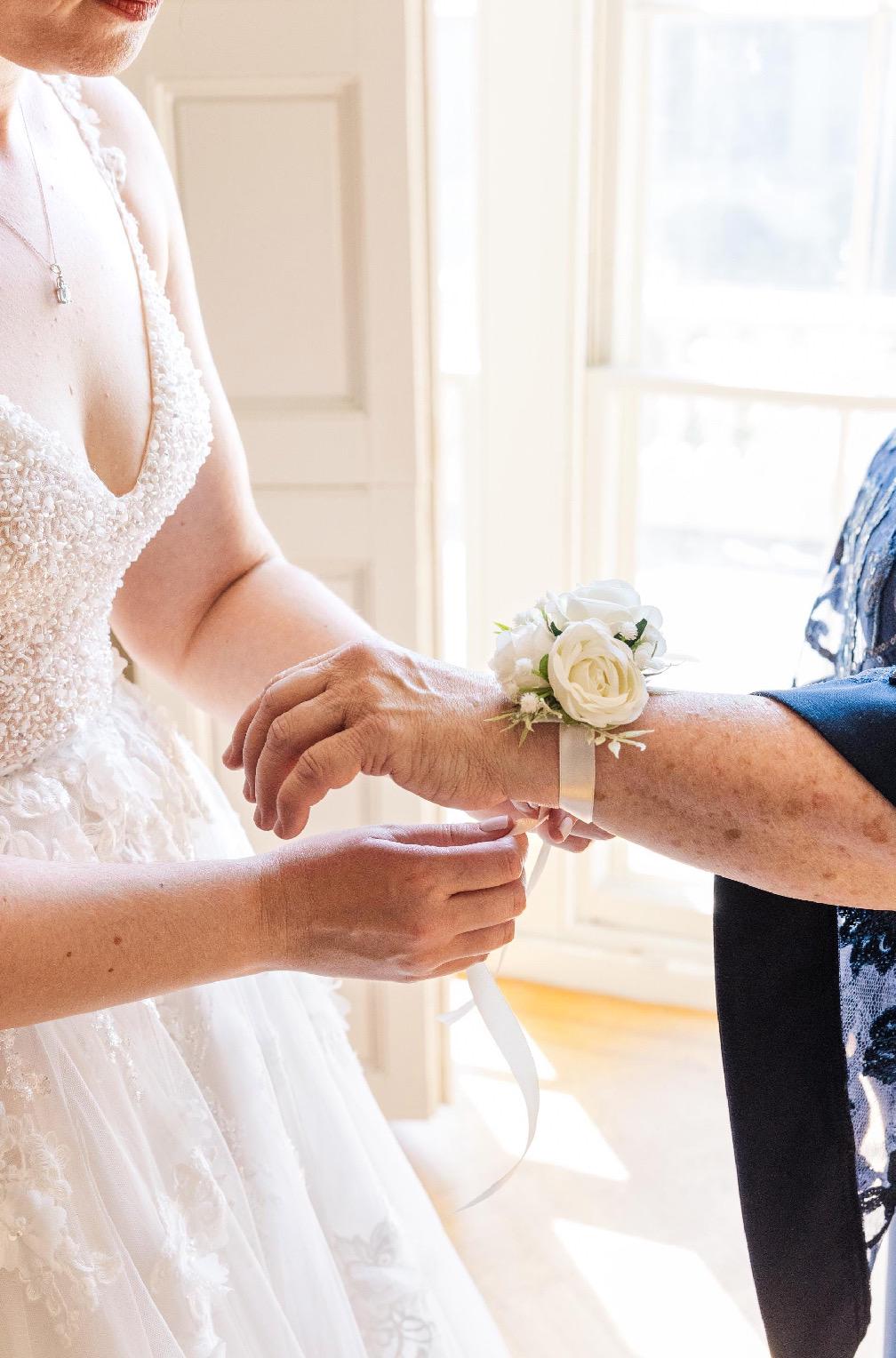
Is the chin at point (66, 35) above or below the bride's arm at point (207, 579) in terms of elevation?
above

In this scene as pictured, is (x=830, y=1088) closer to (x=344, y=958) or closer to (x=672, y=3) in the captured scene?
(x=344, y=958)

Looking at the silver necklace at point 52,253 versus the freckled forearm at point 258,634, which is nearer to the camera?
the silver necklace at point 52,253

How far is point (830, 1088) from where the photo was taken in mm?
1229

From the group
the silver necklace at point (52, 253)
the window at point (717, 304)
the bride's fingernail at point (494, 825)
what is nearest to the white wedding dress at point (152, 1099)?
the silver necklace at point (52, 253)

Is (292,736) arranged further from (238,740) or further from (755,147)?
(755,147)

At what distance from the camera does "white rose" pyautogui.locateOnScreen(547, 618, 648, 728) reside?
104cm

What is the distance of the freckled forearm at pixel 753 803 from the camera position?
105 centimetres

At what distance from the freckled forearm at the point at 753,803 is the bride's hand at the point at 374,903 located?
4.2 inches

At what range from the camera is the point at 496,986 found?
121 cm

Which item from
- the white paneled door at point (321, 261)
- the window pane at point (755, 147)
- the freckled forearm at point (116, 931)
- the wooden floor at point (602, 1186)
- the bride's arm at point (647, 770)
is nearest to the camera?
the freckled forearm at point (116, 931)

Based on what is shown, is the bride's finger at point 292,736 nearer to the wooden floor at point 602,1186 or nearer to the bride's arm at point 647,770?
the bride's arm at point 647,770

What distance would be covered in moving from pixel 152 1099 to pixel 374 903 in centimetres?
31
